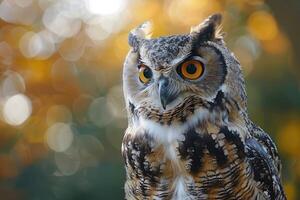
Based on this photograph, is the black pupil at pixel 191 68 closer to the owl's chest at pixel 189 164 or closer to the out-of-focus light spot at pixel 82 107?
the owl's chest at pixel 189 164

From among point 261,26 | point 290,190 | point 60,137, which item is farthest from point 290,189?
point 60,137

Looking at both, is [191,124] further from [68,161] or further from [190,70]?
[68,161]

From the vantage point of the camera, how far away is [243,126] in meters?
2.49

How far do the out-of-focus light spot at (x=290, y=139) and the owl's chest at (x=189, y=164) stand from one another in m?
3.61

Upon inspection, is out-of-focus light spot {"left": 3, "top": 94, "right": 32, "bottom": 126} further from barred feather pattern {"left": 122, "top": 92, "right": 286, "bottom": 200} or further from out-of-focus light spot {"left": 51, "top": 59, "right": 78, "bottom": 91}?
barred feather pattern {"left": 122, "top": 92, "right": 286, "bottom": 200}

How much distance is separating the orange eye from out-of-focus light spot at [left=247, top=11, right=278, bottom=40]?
382 cm

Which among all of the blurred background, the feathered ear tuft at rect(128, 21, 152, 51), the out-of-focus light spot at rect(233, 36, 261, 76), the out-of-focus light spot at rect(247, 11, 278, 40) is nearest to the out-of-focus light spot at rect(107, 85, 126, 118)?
the blurred background

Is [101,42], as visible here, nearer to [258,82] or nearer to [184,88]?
[258,82]

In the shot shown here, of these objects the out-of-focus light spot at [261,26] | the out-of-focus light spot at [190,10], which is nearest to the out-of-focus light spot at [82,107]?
the out-of-focus light spot at [190,10]

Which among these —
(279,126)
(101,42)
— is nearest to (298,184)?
(279,126)

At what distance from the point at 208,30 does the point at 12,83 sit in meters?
6.10

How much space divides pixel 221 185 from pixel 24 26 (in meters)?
6.03

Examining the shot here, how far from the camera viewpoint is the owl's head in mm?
2324

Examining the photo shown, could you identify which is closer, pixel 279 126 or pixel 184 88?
pixel 184 88
